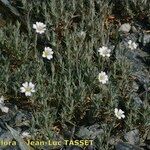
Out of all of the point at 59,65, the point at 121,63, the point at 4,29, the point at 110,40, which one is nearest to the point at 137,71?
the point at 121,63

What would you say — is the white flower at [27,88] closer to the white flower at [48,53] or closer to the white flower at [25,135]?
the white flower at [25,135]

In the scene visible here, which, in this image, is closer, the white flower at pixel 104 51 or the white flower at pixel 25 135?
the white flower at pixel 25 135

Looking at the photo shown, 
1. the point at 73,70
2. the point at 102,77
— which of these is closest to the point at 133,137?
the point at 102,77

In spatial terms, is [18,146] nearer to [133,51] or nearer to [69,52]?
[69,52]

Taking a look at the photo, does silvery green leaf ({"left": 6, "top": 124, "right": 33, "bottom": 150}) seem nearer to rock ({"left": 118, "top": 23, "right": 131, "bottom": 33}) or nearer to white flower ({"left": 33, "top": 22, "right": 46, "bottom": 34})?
white flower ({"left": 33, "top": 22, "right": 46, "bottom": 34})

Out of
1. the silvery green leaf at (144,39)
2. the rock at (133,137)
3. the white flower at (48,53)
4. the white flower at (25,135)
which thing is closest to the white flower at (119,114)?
the rock at (133,137)

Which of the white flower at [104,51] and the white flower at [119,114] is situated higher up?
the white flower at [104,51]
